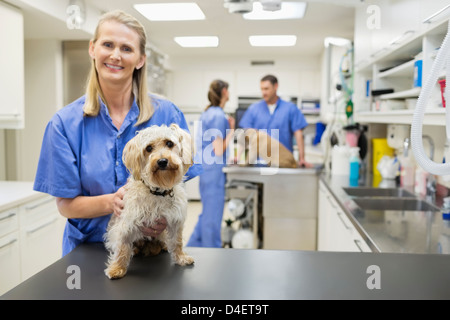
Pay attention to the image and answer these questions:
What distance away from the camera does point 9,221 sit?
1523 mm

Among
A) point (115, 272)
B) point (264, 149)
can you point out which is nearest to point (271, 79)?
point (264, 149)

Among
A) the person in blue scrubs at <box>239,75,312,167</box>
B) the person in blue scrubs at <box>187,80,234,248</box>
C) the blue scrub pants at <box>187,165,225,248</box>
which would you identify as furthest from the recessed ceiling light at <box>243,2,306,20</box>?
the person in blue scrubs at <box>239,75,312,167</box>

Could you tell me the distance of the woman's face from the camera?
804 millimetres

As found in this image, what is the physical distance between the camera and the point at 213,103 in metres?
2.74

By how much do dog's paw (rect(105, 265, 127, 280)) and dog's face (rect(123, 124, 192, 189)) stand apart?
181mm

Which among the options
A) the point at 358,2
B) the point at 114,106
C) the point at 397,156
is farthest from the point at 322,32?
the point at 397,156

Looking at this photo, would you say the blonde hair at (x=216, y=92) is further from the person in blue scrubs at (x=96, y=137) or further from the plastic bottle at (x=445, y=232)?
the person in blue scrubs at (x=96, y=137)

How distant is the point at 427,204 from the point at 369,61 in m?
0.95

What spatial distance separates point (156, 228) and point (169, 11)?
1.81 ft

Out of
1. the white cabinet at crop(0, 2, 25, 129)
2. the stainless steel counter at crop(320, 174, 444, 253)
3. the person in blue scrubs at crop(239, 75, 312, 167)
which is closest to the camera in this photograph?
the stainless steel counter at crop(320, 174, 444, 253)

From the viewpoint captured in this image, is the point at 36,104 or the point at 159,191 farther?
the point at 36,104

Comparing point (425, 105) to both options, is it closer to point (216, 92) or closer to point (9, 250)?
point (9, 250)

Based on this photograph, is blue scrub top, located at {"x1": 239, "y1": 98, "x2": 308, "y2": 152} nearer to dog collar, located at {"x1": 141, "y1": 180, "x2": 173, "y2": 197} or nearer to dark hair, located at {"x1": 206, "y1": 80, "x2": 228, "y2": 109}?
dark hair, located at {"x1": 206, "y1": 80, "x2": 228, "y2": 109}

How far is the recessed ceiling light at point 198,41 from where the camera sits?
1.12 meters
